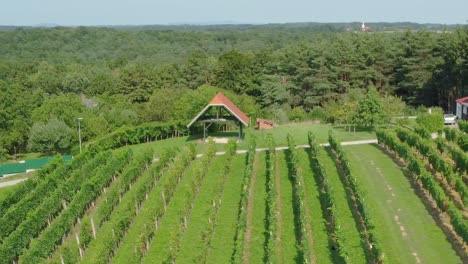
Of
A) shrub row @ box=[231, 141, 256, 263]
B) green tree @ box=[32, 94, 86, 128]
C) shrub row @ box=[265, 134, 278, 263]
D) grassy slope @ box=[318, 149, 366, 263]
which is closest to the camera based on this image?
shrub row @ box=[265, 134, 278, 263]

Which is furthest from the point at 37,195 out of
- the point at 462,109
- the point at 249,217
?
the point at 462,109

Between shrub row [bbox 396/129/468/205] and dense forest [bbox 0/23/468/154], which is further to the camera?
dense forest [bbox 0/23/468/154]

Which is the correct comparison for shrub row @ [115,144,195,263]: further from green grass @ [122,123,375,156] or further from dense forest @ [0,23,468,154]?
dense forest @ [0,23,468,154]

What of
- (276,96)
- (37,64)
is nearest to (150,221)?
(276,96)

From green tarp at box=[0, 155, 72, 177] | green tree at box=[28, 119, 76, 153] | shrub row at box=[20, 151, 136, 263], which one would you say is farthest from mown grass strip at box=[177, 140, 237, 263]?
green tree at box=[28, 119, 76, 153]

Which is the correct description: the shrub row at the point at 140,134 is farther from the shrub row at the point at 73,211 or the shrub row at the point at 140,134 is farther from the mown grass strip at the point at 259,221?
the mown grass strip at the point at 259,221

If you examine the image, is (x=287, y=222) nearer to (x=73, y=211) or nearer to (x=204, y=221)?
(x=204, y=221)

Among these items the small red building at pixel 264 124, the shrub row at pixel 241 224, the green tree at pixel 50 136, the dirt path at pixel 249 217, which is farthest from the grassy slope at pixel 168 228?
the green tree at pixel 50 136

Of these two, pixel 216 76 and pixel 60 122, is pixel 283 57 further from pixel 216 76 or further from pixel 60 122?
pixel 60 122
